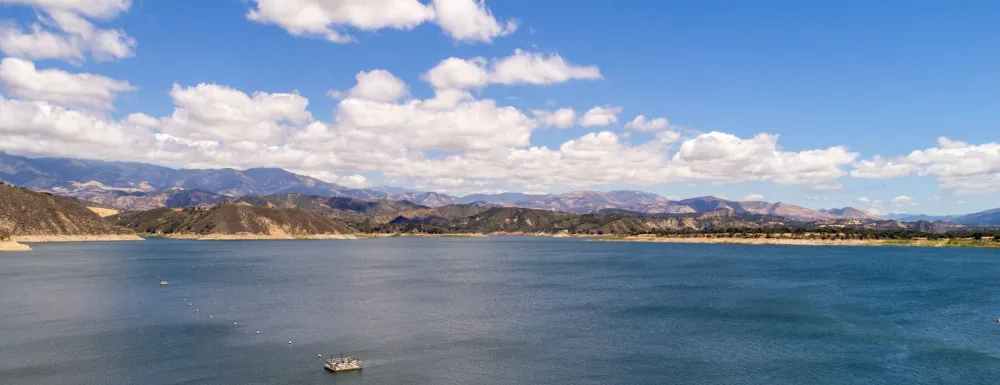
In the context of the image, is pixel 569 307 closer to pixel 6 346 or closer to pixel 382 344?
pixel 382 344

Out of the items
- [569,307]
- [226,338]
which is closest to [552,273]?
[569,307]

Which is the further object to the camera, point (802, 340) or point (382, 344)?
point (802, 340)

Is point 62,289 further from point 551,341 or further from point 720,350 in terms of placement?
point 720,350

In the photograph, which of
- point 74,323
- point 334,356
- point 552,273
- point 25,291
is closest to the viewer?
point 334,356

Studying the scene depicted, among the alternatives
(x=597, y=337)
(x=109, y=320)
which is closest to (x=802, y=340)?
(x=597, y=337)

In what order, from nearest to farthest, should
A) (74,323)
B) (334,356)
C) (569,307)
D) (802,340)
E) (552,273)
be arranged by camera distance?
(334,356) < (802,340) < (74,323) < (569,307) < (552,273)

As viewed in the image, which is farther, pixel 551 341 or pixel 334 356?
pixel 551 341
